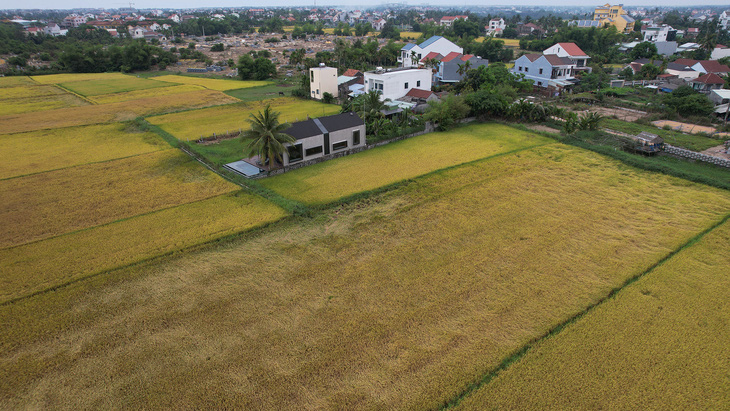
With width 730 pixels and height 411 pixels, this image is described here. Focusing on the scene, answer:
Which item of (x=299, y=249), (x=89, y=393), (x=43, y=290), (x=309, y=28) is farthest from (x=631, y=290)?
(x=309, y=28)

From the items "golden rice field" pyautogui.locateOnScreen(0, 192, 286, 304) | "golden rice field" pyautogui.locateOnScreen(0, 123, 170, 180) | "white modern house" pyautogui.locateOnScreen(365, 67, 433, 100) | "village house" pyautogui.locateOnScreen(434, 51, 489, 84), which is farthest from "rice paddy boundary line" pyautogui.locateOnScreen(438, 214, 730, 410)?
"village house" pyautogui.locateOnScreen(434, 51, 489, 84)

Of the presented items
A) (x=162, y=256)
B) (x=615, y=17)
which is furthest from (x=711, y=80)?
(x=615, y=17)

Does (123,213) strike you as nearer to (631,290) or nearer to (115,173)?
(115,173)

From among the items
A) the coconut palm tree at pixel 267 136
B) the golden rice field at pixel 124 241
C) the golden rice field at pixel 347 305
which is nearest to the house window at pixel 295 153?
the coconut palm tree at pixel 267 136

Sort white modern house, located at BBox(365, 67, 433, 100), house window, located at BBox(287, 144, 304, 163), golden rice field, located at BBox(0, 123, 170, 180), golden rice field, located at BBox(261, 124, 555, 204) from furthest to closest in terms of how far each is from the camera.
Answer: white modern house, located at BBox(365, 67, 433, 100)
golden rice field, located at BBox(0, 123, 170, 180)
house window, located at BBox(287, 144, 304, 163)
golden rice field, located at BBox(261, 124, 555, 204)

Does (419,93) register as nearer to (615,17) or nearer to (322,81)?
(322,81)

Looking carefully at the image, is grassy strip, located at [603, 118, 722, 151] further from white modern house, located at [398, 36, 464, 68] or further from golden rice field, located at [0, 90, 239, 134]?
golden rice field, located at [0, 90, 239, 134]
